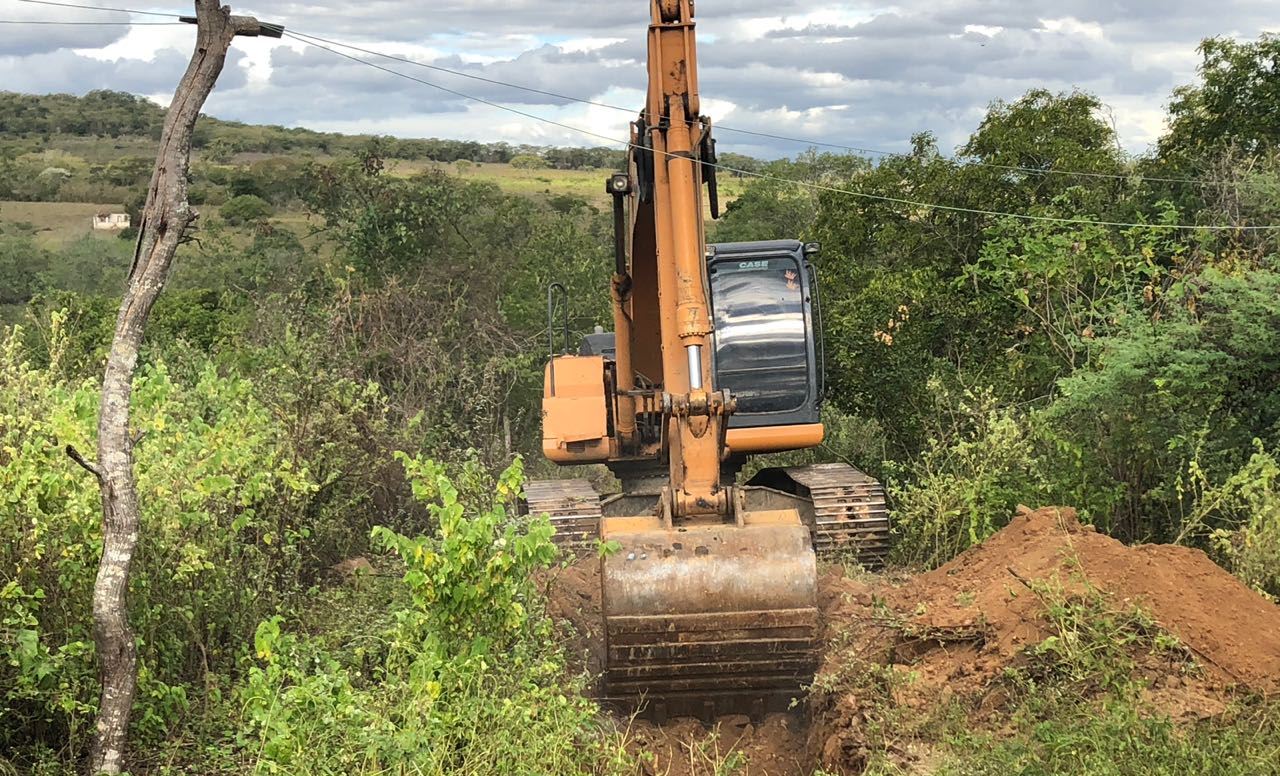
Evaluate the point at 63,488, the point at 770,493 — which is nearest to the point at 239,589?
the point at 63,488

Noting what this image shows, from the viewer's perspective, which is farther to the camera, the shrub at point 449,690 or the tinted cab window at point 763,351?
the tinted cab window at point 763,351

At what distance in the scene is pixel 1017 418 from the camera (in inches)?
448

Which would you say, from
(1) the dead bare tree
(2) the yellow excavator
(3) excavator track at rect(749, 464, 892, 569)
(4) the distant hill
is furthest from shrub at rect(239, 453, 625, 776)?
(4) the distant hill

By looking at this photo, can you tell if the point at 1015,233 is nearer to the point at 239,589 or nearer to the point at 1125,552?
the point at 1125,552

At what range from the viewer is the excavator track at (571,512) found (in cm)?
948

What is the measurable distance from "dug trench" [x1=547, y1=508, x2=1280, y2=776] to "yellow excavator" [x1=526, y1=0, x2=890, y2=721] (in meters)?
0.28

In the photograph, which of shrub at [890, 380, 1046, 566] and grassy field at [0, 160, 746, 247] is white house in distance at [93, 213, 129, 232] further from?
shrub at [890, 380, 1046, 566]

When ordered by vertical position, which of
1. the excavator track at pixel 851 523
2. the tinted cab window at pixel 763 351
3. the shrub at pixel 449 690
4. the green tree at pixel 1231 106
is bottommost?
the excavator track at pixel 851 523

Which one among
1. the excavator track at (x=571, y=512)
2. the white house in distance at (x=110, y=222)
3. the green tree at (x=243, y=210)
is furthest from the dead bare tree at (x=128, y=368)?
the white house in distance at (x=110, y=222)

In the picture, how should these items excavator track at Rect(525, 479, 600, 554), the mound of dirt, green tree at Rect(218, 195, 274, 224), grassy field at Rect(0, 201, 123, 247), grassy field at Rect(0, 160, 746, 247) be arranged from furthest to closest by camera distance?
green tree at Rect(218, 195, 274, 224), grassy field at Rect(0, 201, 123, 247), grassy field at Rect(0, 160, 746, 247), excavator track at Rect(525, 479, 600, 554), the mound of dirt

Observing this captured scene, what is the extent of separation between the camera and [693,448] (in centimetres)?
681

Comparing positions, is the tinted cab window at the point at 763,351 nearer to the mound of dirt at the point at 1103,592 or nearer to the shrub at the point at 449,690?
the mound of dirt at the point at 1103,592

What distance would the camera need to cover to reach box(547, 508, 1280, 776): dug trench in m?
6.33

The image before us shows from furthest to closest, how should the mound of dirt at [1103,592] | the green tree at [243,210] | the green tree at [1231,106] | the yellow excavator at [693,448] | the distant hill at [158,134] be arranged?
the distant hill at [158,134] → the green tree at [243,210] → the green tree at [1231,106] → the mound of dirt at [1103,592] → the yellow excavator at [693,448]
